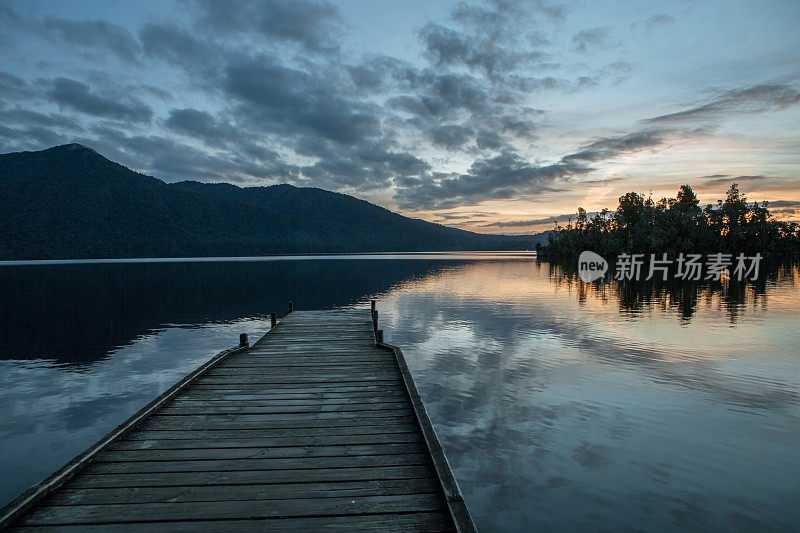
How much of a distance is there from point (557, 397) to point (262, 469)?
10.2 m

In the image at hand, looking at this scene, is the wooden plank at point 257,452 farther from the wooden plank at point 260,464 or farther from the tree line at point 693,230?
the tree line at point 693,230

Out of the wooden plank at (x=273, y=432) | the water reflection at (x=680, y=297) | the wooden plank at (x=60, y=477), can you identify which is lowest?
the water reflection at (x=680, y=297)

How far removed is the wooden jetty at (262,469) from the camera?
16.9ft

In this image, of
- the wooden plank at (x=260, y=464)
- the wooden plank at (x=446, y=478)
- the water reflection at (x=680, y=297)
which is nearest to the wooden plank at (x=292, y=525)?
the wooden plank at (x=446, y=478)

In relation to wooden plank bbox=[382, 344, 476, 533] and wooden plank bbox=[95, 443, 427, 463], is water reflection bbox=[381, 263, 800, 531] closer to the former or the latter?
wooden plank bbox=[382, 344, 476, 533]

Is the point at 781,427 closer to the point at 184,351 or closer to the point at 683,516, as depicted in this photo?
Result: the point at 683,516

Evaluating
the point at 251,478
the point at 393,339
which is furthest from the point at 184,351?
the point at 251,478

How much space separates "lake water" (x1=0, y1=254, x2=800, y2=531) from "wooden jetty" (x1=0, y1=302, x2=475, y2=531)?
2368 mm

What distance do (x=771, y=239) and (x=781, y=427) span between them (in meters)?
134

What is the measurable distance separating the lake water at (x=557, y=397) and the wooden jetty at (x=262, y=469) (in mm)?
2368

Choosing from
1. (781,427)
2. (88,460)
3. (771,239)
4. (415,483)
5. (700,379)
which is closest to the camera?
(415,483)

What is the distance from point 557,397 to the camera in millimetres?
13672

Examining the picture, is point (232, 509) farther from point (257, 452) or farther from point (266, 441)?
point (266, 441)

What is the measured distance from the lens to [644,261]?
102500 millimetres
